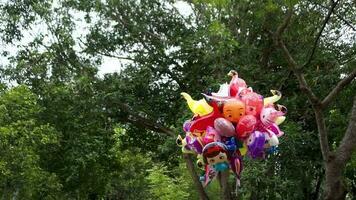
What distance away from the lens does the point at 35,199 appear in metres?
11.9

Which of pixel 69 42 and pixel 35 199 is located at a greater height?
pixel 69 42

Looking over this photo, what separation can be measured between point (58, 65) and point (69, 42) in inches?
24.0

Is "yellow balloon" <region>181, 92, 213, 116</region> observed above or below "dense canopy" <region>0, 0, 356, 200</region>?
below

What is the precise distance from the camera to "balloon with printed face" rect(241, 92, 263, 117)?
645 cm

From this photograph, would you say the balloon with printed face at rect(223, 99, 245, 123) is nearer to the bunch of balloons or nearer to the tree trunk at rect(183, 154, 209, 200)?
the bunch of balloons

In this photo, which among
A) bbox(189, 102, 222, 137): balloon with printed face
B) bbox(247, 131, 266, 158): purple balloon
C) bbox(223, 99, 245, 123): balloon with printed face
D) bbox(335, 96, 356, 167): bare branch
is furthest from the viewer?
bbox(335, 96, 356, 167): bare branch

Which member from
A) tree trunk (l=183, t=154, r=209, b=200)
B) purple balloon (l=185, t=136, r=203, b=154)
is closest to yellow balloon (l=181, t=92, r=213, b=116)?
Answer: purple balloon (l=185, t=136, r=203, b=154)

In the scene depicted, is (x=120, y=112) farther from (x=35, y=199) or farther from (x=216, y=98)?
(x=216, y=98)

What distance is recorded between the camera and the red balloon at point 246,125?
631cm

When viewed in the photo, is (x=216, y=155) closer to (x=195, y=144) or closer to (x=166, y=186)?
(x=195, y=144)

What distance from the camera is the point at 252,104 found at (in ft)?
21.2

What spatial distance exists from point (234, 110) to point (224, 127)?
0.24 meters

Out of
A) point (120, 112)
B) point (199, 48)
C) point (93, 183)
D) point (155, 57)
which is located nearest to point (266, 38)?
point (199, 48)

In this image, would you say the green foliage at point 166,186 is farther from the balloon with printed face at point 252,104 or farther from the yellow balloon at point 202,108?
the balloon with printed face at point 252,104
